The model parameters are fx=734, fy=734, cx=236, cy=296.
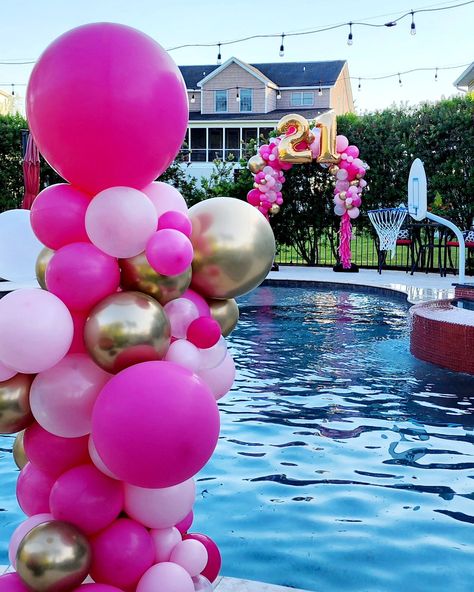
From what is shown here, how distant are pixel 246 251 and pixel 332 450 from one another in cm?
258

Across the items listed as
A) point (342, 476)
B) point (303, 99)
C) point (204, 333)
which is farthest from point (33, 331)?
point (303, 99)

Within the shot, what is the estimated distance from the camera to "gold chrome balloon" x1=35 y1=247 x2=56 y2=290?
2.07 metres

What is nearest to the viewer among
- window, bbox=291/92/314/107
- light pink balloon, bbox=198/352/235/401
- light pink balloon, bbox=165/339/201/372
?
light pink balloon, bbox=165/339/201/372

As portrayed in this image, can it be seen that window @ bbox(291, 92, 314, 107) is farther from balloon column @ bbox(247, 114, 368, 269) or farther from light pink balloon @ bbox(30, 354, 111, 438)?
light pink balloon @ bbox(30, 354, 111, 438)

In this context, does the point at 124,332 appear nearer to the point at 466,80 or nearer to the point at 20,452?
the point at 20,452

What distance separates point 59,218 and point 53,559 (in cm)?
88

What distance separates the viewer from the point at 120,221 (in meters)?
1.87

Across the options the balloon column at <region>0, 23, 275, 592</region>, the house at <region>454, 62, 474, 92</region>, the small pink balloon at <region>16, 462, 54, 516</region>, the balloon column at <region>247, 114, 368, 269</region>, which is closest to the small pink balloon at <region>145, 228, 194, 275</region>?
the balloon column at <region>0, 23, 275, 592</region>

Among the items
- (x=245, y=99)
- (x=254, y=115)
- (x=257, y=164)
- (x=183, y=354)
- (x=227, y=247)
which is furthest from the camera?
(x=245, y=99)

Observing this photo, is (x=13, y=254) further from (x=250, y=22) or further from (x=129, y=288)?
(x=250, y=22)

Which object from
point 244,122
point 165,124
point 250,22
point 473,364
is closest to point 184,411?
point 165,124

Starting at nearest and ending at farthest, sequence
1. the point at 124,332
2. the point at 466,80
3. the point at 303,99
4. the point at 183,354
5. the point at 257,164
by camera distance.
→ the point at 124,332
the point at 183,354
the point at 257,164
the point at 466,80
the point at 303,99

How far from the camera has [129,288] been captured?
6.54 ft

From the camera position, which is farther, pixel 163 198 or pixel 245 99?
pixel 245 99
